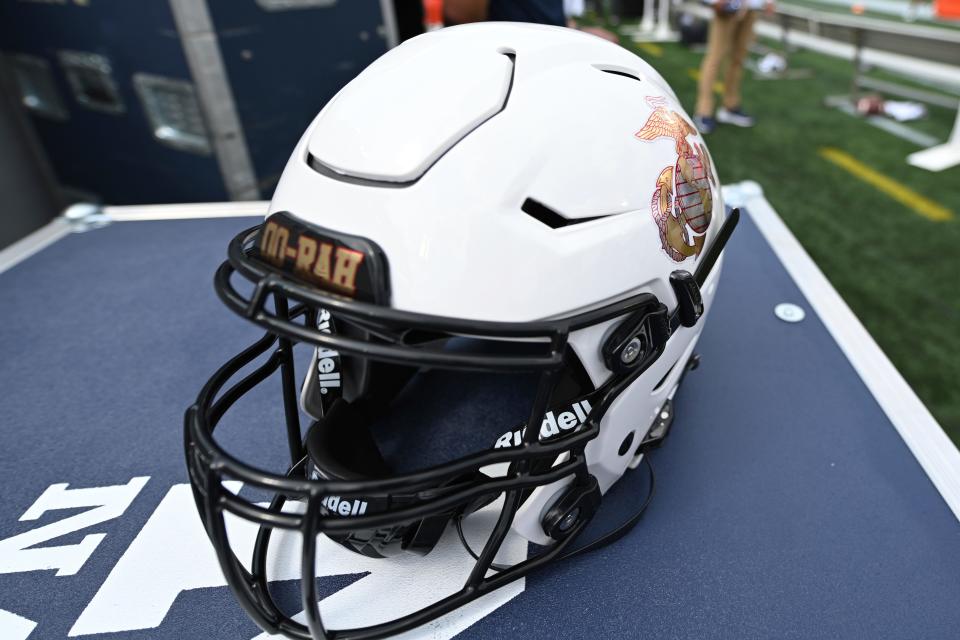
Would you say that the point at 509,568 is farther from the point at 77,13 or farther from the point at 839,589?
the point at 77,13

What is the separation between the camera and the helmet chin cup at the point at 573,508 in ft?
2.10

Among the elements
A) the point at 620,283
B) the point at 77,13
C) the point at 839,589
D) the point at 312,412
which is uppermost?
the point at 77,13

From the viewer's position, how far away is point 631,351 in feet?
2.02

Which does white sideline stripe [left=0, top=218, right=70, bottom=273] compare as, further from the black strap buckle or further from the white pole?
the white pole

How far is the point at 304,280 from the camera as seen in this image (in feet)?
1.76

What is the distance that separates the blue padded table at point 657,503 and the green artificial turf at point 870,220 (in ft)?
2.07

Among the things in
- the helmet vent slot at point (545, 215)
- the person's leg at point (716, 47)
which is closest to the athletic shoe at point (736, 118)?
the person's leg at point (716, 47)

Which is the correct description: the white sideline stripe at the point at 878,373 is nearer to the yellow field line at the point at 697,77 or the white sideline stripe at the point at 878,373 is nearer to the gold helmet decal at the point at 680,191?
the gold helmet decal at the point at 680,191

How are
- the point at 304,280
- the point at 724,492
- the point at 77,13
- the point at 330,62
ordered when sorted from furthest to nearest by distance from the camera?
the point at 330,62 < the point at 77,13 < the point at 724,492 < the point at 304,280

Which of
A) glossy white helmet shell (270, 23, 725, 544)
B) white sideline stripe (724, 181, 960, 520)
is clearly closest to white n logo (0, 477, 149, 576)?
glossy white helmet shell (270, 23, 725, 544)

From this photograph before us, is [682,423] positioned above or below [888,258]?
above

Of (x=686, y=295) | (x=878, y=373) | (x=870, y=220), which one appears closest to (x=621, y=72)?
(x=686, y=295)

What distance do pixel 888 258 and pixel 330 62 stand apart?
1.86 meters

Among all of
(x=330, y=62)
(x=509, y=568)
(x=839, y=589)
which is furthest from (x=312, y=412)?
(x=330, y=62)
